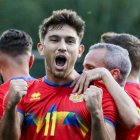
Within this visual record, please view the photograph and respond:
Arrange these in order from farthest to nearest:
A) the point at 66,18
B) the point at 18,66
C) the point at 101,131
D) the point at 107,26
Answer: the point at 107,26 → the point at 18,66 → the point at 66,18 → the point at 101,131

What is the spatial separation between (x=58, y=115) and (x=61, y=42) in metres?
0.56

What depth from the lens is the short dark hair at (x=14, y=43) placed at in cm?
793

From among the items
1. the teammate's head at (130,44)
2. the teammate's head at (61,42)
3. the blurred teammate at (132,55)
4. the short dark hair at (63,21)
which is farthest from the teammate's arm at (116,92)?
the teammate's head at (130,44)

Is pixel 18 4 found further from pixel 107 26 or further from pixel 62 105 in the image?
pixel 62 105

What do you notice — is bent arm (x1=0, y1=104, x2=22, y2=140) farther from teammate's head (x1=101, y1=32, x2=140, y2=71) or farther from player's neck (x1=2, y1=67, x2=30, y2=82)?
teammate's head (x1=101, y1=32, x2=140, y2=71)

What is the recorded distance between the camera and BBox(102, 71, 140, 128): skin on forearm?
671 cm

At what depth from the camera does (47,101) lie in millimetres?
6750

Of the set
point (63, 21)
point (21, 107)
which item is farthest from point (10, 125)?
point (63, 21)

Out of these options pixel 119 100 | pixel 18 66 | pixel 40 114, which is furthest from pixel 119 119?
pixel 18 66

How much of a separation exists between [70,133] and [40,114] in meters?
0.27

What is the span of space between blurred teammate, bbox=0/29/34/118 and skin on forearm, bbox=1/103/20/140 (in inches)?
42.7

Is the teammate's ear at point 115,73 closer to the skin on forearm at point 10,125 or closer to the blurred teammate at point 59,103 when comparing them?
the blurred teammate at point 59,103

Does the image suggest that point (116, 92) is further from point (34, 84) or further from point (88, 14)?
point (88, 14)

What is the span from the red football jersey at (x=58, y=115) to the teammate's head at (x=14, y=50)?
1.07 meters
